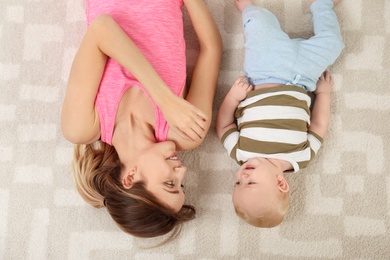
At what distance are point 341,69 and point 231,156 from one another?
0.43 meters

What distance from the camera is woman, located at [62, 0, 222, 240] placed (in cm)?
101

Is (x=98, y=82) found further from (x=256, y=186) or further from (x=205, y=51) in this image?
(x=256, y=186)

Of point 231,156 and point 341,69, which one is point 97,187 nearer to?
point 231,156

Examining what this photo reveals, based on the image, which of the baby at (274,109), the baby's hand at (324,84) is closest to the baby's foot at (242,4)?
the baby at (274,109)

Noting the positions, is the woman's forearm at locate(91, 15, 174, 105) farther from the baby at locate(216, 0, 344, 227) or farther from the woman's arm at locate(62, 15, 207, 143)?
the baby at locate(216, 0, 344, 227)

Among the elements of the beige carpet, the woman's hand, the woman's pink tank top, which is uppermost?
the woman's pink tank top

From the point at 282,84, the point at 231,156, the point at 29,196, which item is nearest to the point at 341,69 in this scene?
the point at 282,84

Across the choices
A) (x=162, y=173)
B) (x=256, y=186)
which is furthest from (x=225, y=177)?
(x=162, y=173)

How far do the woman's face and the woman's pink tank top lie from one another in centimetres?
→ 7

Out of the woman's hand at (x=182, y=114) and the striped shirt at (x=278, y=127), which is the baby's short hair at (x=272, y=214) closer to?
the striped shirt at (x=278, y=127)

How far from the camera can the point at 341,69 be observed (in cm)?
125

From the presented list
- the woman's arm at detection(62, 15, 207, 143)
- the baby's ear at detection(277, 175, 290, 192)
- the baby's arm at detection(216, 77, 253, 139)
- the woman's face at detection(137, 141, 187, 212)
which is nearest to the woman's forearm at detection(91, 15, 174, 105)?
the woman's arm at detection(62, 15, 207, 143)

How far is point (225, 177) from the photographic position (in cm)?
124

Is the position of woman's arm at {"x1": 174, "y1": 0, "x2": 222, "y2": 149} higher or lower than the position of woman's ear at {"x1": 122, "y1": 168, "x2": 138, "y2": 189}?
higher
